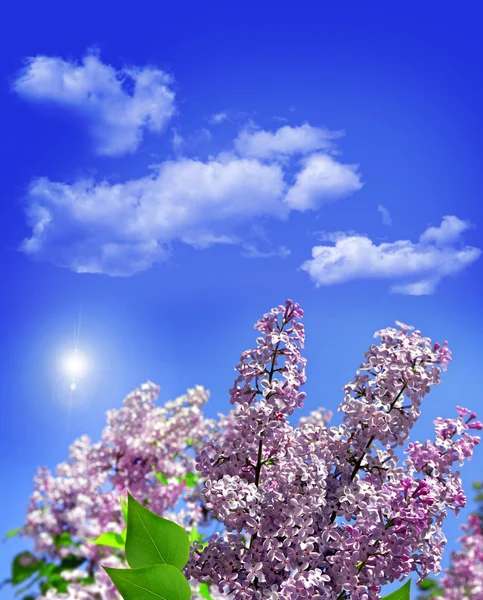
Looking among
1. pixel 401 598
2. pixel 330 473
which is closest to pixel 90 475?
pixel 330 473

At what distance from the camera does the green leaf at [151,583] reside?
100 cm

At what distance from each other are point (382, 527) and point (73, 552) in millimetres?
3822

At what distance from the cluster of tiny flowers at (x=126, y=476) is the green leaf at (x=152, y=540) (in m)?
2.77

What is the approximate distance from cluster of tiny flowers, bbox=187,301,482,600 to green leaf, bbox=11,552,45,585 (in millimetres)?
4115

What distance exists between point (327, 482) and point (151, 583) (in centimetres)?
47

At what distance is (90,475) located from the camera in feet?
14.9

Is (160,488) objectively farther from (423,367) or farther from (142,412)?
(423,367)

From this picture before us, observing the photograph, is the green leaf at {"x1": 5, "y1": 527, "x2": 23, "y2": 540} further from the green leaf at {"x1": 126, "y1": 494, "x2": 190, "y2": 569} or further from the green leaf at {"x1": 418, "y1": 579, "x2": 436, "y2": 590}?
the green leaf at {"x1": 418, "y1": 579, "x2": 436, "y2": 590}

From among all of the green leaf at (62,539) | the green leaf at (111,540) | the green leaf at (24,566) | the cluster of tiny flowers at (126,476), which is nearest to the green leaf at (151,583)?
the green leaf at (111,540)

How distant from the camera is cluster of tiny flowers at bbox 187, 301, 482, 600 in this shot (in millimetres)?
1236

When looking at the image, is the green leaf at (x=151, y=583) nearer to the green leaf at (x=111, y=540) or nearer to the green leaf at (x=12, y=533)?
the green leaf at (x=111, y=540)

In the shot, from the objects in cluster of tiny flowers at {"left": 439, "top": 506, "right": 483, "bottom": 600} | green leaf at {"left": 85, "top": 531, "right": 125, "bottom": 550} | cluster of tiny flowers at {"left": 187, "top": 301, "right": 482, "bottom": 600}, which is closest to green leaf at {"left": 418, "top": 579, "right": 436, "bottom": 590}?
cluster of tiny flowers at {"left": 439, "top": 506, "right": 483, "bottom": 600}

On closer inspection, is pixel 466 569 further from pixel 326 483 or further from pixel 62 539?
pixel 326 483

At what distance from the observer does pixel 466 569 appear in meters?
6.18
